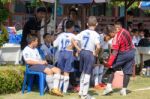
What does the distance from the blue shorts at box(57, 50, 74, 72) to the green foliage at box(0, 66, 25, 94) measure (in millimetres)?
956

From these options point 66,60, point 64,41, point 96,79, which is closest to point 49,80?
point 66,60

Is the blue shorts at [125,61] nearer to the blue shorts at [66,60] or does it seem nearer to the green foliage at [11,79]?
the blue shorts at [66,60]

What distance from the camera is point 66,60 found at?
1092cm

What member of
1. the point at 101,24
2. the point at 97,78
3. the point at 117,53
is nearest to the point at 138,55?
the point at 97,78

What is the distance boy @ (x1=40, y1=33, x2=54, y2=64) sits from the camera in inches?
471

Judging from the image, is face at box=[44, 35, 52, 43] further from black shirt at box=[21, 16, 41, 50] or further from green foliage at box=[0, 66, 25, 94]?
green foliage at box=[0, 66, 25, 94]

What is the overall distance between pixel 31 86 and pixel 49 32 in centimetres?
220

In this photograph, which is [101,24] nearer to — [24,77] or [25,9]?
[25,9]

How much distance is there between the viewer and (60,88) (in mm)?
11031

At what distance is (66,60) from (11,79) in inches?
51.6

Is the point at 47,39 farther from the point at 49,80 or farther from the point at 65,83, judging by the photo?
the point at 49,80

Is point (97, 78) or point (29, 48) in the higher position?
point (29, 48)

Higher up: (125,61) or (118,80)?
(125,61)

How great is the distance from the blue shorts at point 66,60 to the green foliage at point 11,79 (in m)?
0.96
